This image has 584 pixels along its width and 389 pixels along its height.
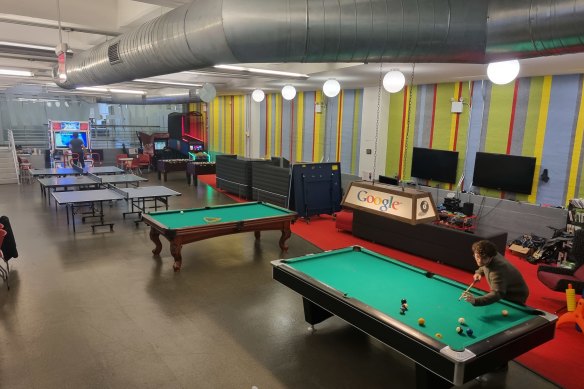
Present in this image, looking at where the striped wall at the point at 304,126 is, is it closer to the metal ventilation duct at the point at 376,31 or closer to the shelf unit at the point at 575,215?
the shelf unit at the point at 575,215

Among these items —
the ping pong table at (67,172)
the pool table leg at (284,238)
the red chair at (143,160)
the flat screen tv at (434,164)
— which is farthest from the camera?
the red chair at (143,160)

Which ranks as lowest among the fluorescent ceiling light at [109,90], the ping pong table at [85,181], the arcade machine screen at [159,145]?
the ping pong table at [85,181]

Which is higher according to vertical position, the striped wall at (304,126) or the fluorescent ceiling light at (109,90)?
the fluorescent ceiling light at (109,90)

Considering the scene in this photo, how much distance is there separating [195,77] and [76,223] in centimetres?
577

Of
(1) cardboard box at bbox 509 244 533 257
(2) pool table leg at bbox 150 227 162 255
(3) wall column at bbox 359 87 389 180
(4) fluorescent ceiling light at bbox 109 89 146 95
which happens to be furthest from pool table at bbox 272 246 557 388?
(4) fluorescent ceiling light at bbox 109 89 146 95

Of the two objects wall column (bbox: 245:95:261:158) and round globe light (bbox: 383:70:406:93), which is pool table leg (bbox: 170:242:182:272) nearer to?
round globe light (bbox: 383:70:406:93)

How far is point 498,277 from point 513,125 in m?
5.50

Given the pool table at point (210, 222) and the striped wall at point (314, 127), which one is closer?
the pool table at point (210, 222)

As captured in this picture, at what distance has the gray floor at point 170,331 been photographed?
3744mm

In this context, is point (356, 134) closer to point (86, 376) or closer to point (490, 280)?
point (490, 280)

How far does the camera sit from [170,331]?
453cm

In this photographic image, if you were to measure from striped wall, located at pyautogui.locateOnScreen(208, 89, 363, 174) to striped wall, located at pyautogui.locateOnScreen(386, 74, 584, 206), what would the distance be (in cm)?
196

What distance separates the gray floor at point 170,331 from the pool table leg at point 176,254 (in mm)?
148

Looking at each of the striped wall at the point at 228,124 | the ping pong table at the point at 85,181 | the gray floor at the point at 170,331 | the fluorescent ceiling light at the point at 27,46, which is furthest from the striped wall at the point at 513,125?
the striped wall at the point at 228,124
